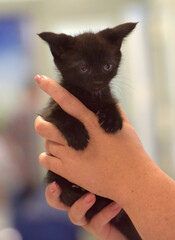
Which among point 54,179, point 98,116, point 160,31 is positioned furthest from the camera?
point 160,31

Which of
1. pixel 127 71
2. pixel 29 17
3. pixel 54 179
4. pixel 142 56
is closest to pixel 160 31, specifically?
pixel 142 56

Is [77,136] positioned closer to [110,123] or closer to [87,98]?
[110,123]

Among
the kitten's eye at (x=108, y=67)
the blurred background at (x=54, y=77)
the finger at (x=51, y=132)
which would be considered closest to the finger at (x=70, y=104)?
the finger at (x=51, y=132)

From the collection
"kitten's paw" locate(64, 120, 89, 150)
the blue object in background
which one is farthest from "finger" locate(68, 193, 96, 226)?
the blue object in background

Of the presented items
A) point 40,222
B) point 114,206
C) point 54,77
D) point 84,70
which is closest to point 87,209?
point 114,206

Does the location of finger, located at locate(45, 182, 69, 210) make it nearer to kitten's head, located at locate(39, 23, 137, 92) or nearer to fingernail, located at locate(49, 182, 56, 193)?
fingernail, located at locate(49, 182, 56, 193)

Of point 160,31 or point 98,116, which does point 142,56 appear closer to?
point 160,31
